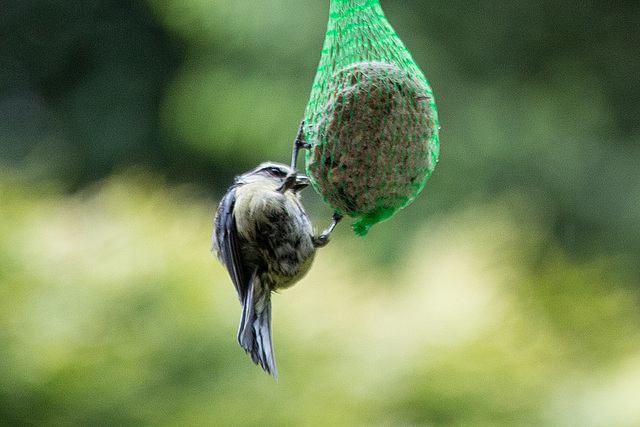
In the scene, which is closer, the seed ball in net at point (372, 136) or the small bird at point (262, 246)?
the seed ball in net at point (372, 136)

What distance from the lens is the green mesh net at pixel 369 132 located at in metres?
1.63

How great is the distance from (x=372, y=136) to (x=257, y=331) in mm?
632

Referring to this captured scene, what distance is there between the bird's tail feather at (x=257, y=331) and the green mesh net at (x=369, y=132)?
36cm

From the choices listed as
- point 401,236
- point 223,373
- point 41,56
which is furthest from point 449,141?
point 41,56

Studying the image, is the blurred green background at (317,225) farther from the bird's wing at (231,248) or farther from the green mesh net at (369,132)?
Answer: the green mesh net at (369,132)

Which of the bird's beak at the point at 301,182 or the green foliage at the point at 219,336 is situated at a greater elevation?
the bird's beak at the point at 301,182

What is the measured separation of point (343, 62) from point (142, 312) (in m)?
1.49

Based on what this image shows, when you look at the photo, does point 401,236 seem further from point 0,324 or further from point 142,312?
point 0,324

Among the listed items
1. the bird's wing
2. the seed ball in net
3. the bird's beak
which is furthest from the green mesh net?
the bird's wing

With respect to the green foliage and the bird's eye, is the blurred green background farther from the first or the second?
the bird's eye

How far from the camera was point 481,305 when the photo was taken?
125 inches

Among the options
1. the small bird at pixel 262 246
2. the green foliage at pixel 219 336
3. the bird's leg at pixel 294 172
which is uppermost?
the bird's leg at pixel 294 172

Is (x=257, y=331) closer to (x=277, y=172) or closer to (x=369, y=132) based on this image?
(x=277, y=172)

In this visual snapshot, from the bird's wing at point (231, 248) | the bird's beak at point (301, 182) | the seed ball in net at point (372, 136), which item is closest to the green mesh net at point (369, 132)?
the seed ball in net at point (372, 136)
